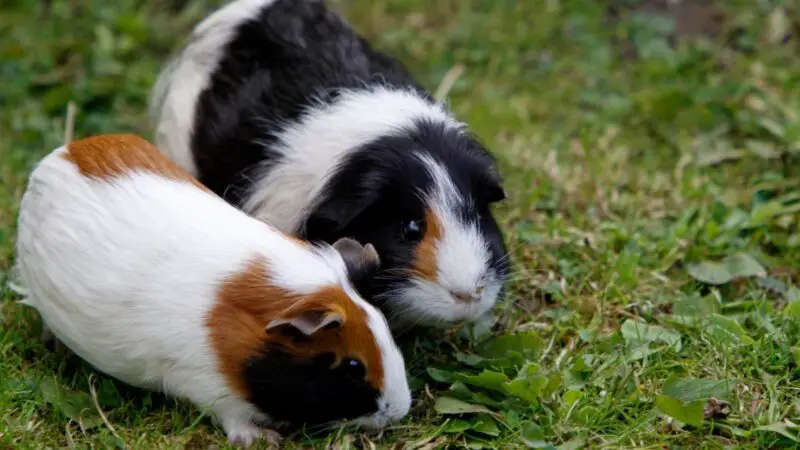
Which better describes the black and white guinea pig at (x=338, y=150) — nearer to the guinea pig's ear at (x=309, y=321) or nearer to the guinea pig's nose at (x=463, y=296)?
the guinea pig's nose at (x=463, y=296)

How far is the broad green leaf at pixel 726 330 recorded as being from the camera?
2.93 metres

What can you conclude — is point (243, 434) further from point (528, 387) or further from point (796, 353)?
point (796, 353)

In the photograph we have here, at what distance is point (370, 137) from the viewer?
3006 millimetres

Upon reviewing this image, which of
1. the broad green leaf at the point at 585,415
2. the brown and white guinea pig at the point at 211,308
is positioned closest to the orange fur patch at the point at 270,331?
the brown and white guinea pig at the point at 211,308

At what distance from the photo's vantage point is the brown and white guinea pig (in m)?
2.52

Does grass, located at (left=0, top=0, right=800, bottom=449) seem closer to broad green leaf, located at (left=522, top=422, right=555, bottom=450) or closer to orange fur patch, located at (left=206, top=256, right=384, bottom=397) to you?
broad green leaf, located at (left=522, top=422, right=555, bottom=450)

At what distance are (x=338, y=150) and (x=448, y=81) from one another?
185cm

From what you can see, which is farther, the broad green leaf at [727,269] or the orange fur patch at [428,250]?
the broad green leaf at [727,269]

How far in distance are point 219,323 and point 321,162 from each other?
71 centimetres

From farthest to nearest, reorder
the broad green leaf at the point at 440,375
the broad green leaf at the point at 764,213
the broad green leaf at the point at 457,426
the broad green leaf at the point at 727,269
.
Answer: the broad green leaf at the point at 764,213
the broad green leaf at the point at 727,269
the broad green leaf at the point at 440,375
the broad green leaf at the point at 457,426

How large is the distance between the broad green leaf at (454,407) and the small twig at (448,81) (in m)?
2.06

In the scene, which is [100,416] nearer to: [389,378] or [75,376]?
[75,376]

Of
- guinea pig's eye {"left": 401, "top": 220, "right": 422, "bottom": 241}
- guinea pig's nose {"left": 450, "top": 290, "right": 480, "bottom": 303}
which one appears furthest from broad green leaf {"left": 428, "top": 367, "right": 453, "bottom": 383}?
guinea pig's eye {"left": 401, "top": 220, "right": 422, "bottom": 241}

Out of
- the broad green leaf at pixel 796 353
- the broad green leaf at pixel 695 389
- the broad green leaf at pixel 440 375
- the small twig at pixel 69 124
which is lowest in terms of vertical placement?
the small twig at pixel 69 124
